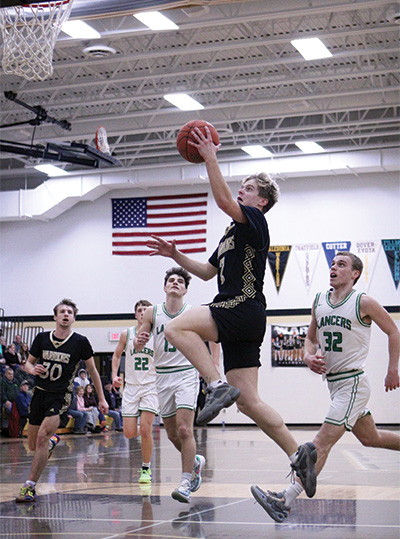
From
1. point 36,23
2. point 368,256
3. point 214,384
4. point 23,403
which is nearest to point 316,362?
point 214,384

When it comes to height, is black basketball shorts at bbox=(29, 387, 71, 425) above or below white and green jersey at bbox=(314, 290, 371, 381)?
below

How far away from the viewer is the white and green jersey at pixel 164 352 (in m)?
7.70

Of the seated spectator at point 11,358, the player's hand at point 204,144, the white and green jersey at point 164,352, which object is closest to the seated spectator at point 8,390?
the seated spectator at point 11,358

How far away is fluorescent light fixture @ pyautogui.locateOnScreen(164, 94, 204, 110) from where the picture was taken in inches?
720

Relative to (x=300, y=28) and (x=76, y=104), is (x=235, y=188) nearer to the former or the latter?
(x=76, y=104)

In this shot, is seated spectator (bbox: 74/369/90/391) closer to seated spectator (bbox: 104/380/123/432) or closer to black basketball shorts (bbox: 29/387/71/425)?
seated spectator (bbox: 104/380/123/432)

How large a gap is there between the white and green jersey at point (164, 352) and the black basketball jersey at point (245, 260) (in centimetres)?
269

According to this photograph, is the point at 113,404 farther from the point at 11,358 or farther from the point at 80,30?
the point at 80,30

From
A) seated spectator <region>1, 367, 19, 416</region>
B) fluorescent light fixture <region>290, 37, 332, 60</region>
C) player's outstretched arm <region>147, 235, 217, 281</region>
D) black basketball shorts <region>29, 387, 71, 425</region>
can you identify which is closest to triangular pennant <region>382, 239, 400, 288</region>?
fluorescent light fixture <region>290, 37, 332, 60</region>

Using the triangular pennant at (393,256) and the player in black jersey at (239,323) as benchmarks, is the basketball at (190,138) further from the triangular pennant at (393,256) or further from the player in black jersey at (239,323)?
the triangular pennant at (393,256)

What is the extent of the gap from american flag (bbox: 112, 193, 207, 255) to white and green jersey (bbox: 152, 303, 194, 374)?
16443mm

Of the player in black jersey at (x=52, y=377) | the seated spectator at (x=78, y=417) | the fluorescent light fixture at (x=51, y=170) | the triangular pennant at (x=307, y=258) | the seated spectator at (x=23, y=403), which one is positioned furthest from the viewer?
the fluorescent light fixture at (x=51, y=170)

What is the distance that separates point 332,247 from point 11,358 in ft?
31.8

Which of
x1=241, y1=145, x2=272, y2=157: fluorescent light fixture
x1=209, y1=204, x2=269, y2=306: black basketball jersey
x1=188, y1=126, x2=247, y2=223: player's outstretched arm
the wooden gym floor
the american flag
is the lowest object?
the wooden gym floor
